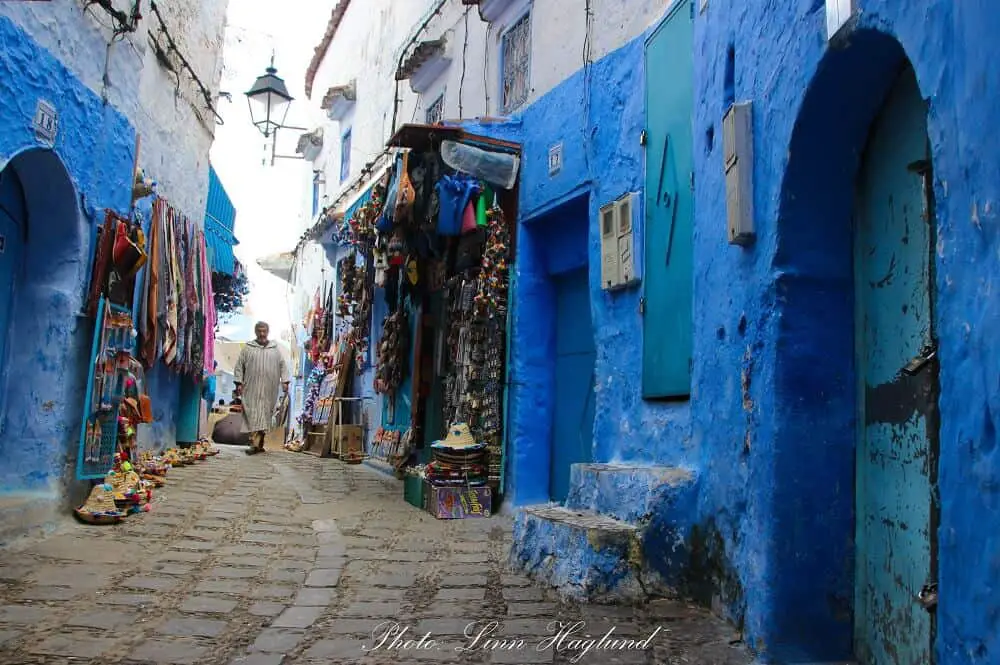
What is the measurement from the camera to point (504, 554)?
16.9ft

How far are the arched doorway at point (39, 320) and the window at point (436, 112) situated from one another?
16.5 feet

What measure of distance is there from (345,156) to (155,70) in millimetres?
7313

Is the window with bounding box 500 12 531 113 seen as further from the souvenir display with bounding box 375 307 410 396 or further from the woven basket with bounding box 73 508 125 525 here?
the woven basket with bounding box 73 508 125 525

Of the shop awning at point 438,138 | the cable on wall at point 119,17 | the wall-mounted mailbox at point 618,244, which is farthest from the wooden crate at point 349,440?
the wall-mounted mailbox at point 618,244

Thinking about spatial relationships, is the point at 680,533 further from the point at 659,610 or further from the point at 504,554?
the point at 504,554

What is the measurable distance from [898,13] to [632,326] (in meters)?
3.25

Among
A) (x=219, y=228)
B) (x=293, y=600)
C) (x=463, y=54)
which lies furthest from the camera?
(x=219, y=228)

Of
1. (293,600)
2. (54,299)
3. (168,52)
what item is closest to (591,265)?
(293,600)

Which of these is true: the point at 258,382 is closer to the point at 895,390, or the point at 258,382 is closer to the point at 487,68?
the point at 487,68

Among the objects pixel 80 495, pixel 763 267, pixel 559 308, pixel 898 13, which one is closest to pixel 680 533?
pixel 763 267

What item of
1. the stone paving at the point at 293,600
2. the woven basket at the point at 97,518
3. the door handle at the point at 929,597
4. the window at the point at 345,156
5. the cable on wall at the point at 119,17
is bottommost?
the stone paving at the point at 293,600

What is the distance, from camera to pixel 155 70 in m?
7.62

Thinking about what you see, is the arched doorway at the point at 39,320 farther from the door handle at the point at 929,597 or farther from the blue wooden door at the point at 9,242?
the door handle at the point at 929,597

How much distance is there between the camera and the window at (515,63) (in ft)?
25.0
